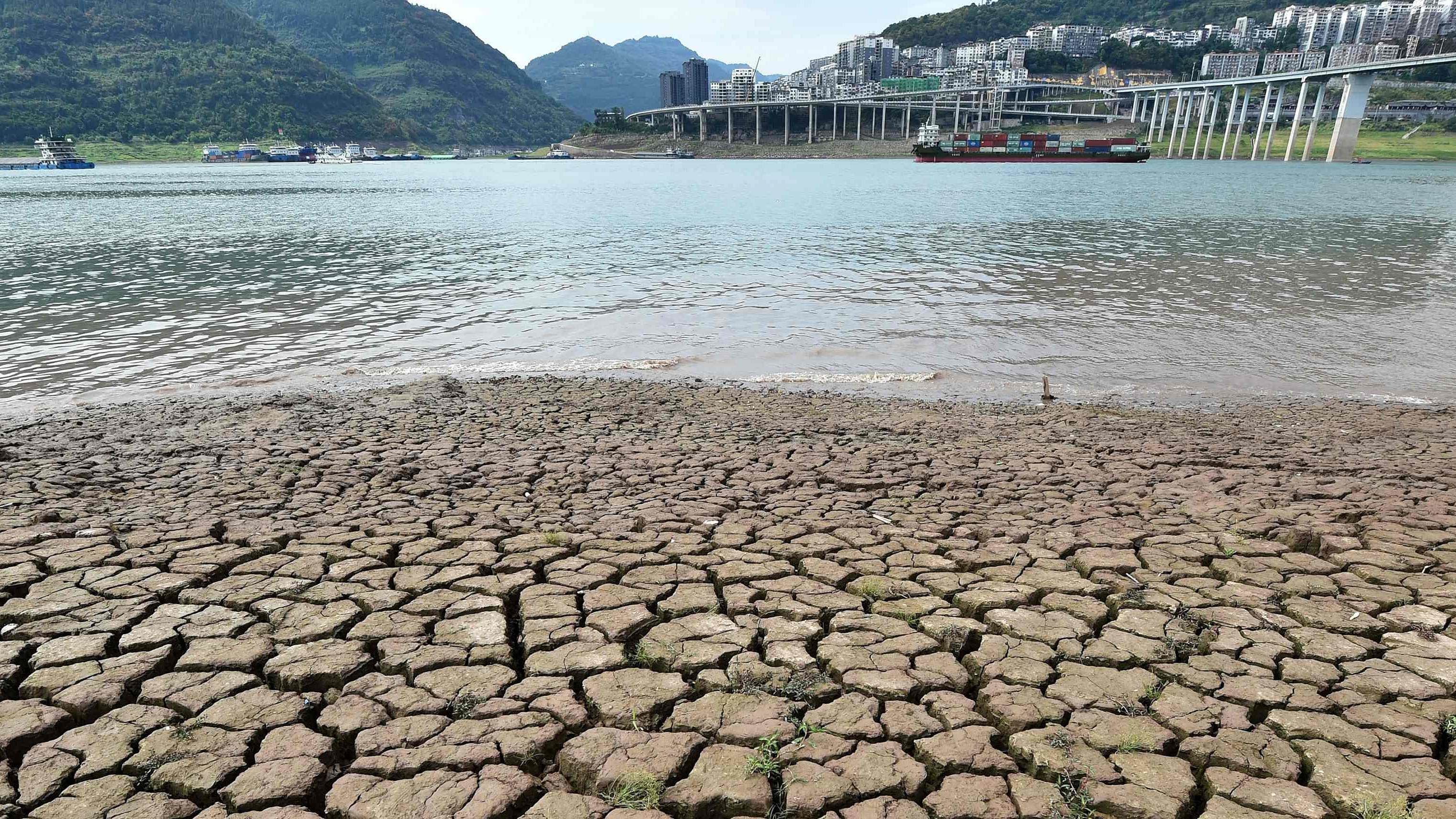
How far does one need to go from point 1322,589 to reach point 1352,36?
260 metres

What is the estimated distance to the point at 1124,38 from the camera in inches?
7776

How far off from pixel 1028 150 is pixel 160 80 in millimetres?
153181

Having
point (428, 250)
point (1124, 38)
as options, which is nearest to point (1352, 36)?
point (1124, 38)

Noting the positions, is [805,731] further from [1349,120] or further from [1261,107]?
[1261,107]

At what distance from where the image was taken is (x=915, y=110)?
512 feet

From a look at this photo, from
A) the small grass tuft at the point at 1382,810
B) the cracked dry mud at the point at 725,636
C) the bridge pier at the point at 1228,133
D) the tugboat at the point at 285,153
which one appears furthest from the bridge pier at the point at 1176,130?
the tugboat at the point at 285,153

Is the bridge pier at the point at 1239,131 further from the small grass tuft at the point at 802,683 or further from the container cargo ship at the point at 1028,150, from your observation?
the small grass tuft at the point at 802,683

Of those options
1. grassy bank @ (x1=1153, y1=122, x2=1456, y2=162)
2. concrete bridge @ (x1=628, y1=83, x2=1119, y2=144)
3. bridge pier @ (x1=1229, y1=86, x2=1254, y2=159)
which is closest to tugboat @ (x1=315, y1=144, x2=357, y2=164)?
concrete bridge @ (x1=628, y1=83, x2=1119, y2=144)

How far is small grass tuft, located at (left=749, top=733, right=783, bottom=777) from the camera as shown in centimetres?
300

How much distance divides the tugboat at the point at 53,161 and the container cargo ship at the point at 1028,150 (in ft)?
407

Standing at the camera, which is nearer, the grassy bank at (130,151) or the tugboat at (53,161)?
the tugboat at (53,161)

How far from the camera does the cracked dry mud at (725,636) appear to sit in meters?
2.95

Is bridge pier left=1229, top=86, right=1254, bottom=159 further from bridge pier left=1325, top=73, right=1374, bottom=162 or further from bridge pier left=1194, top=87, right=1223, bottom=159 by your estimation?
bridge pier left=1325, top=73, right=1374, bottom=162

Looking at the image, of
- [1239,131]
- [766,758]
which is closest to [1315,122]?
[1239,131]
